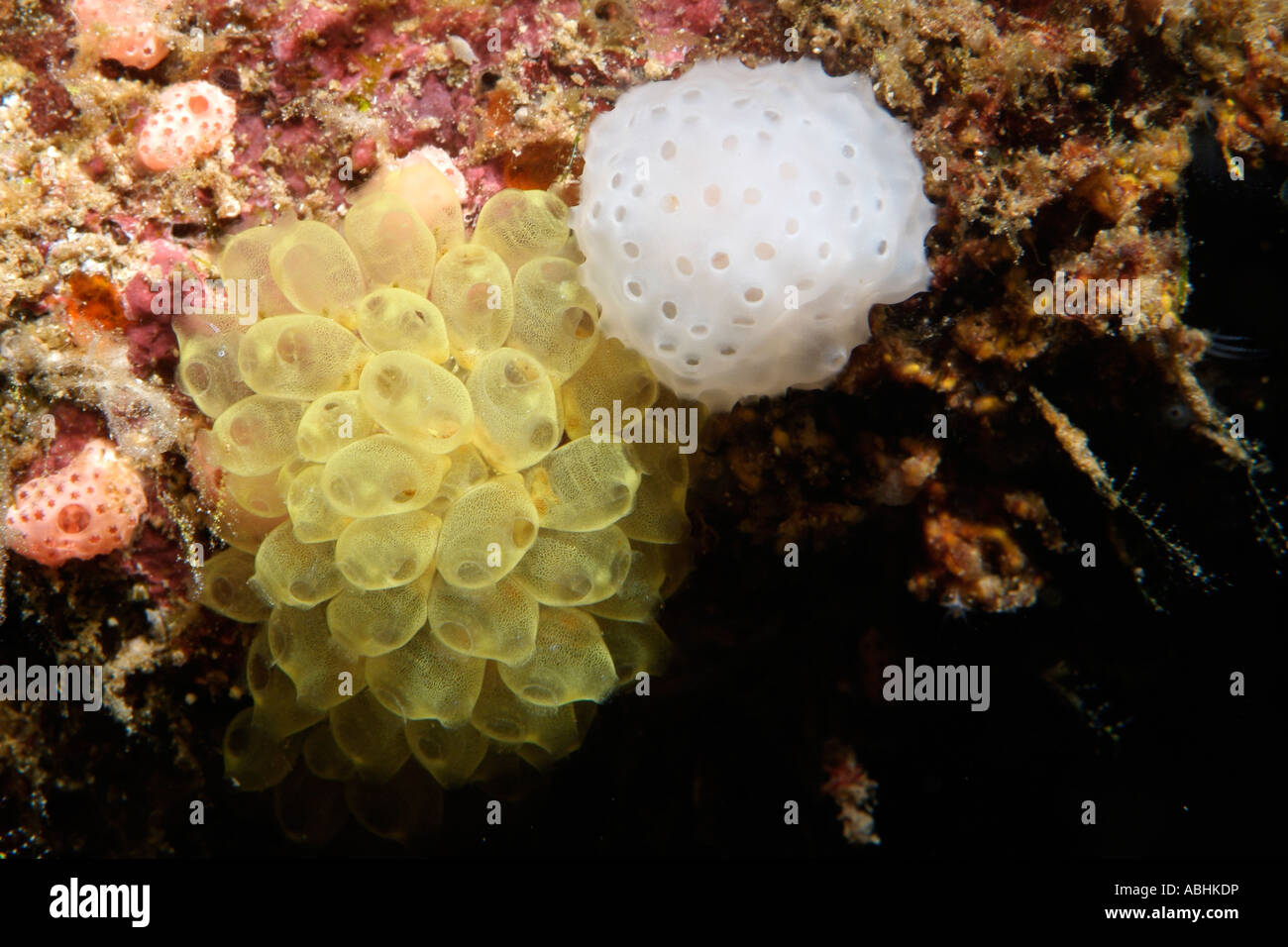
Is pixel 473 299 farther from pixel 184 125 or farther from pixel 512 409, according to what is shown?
pixel 184 125

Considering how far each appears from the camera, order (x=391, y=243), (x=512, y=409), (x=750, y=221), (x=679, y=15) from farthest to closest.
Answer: (x=679, y=15) < (x=391, y=243) < (x=512, y=409) < (x=750, y=221)

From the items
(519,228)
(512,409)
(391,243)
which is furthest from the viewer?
(519,228)

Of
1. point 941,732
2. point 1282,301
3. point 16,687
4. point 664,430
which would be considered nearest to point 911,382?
point 664,430

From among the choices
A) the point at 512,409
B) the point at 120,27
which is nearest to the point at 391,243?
the point at 512,409

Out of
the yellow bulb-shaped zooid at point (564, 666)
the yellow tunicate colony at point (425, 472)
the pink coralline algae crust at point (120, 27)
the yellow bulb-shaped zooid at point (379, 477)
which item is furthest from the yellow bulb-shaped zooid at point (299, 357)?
the pink coralline algae crust at point (120, 27)

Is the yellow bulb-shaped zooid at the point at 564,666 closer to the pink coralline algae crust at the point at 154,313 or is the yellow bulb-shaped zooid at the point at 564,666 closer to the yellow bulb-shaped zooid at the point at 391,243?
the yellow bulb-shaped zooid at the point at 391,243

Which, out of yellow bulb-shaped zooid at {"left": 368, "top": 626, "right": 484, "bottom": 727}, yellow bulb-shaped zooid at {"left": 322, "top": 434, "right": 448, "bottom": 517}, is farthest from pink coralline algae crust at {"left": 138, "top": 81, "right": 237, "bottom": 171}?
yellow bulb-shaped zooid at {"left": 368, "top": 626, "right": 484, "bottom": 727}
